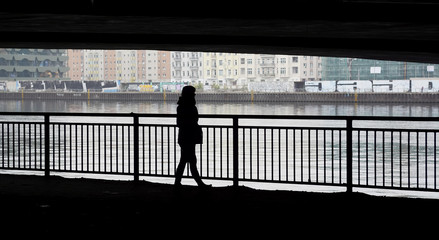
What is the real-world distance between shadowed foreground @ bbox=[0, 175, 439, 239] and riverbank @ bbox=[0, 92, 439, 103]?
140971 millimetres

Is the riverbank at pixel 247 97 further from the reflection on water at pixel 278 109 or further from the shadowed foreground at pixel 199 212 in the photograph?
the shadowed foreground at pixel 199 212

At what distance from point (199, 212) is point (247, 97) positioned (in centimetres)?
15410

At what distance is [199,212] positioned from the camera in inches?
330

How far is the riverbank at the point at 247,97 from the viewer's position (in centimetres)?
14512

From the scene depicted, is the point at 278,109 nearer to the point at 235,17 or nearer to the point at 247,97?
the point at 247,97

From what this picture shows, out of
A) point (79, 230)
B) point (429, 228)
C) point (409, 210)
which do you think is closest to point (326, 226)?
point (429, 228)

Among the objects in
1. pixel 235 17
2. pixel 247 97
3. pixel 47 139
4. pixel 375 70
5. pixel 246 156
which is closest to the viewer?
pixel 235 17

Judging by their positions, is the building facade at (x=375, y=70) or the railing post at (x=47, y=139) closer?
the railing post at (x=47, y=139)

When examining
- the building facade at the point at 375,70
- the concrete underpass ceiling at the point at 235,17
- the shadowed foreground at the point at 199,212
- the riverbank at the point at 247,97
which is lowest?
the shadowed foreground at the point at 199,212

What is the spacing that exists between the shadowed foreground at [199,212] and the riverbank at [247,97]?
14097cm

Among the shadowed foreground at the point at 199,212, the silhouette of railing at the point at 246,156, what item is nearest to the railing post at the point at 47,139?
the silhouette of railing at the point at 246,156

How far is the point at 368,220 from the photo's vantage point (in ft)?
25.7

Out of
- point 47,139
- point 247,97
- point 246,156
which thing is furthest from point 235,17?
point 247,97

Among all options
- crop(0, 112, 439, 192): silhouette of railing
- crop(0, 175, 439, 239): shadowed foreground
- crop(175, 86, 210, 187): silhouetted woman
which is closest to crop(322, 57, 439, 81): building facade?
crop(0, 112, 439, 192): silhouette of railing
